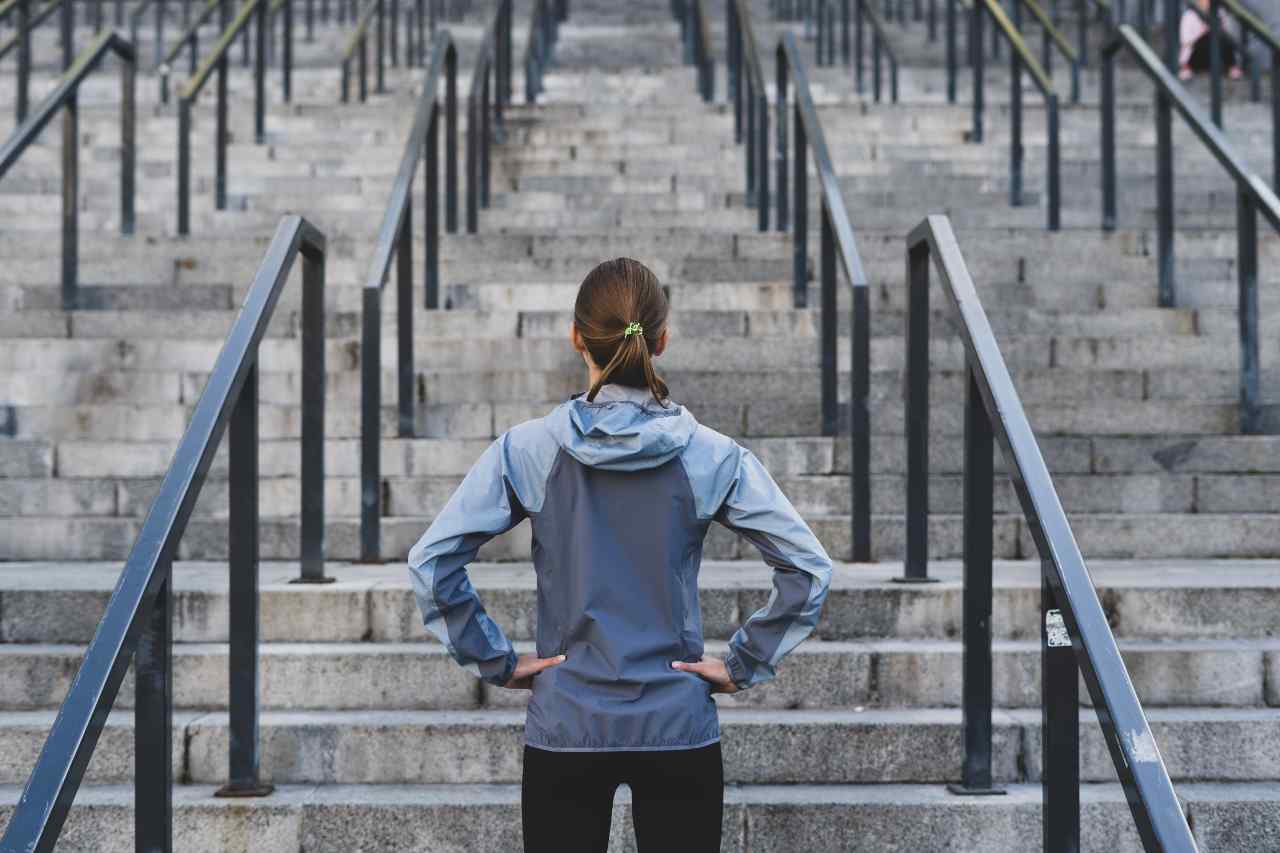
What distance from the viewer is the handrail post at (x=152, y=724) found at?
2.41 m

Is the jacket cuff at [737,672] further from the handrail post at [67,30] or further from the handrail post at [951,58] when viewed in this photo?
the handrail post at [67,30]

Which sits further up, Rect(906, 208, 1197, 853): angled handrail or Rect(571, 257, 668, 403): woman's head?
Rect(571, 257, 668, 403): woman's head

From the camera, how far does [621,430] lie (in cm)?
196

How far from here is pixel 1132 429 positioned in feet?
15.2

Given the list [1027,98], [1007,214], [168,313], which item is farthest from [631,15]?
[168,313]

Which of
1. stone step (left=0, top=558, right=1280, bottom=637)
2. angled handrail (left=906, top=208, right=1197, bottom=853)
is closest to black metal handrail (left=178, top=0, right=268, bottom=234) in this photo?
stone step (left=0, top=558, right=1280, bottom=637)

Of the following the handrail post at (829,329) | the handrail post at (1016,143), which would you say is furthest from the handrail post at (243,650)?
the handrail post at (1016,143)

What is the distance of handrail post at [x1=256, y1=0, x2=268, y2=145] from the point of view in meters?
7.81

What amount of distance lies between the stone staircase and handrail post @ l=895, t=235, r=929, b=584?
111mm

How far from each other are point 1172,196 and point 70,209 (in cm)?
A: 432

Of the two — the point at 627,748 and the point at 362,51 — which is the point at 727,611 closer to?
the point at 627,748

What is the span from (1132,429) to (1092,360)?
48 cm

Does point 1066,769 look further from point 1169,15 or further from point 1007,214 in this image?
point 1169,15

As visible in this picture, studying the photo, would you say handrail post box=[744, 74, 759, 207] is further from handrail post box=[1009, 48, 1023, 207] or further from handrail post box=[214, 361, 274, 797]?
handrail post box=[214, 361, 274, 797]
